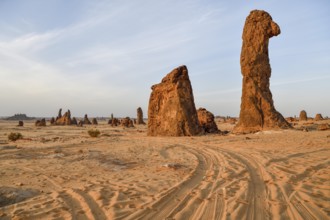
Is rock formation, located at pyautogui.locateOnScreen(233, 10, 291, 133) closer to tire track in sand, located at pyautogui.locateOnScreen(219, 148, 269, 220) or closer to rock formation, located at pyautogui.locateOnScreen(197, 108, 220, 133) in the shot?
rock formation, located at pyautogui.locateOnScreen(197, 108, 220, 133)

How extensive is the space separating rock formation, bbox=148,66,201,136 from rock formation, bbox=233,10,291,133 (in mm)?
3675

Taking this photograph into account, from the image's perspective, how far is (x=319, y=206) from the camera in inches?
149

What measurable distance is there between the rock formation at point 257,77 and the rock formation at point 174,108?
3.68m

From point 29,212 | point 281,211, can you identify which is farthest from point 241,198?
point 29,212

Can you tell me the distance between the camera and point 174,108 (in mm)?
16766

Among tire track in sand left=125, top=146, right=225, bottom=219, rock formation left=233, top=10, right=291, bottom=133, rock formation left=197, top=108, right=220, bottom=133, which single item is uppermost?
rock formation left=233, top=10, right=291, bottom=133

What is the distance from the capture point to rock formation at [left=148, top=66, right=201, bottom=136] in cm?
1658

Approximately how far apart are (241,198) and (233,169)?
7.61 feet

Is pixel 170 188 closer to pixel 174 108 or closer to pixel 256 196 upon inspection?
pixel 256 196

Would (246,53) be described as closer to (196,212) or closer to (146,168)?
(146,168)

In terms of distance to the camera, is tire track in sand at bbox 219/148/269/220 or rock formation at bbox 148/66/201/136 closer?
tire track in sand at bbox 219/148/269/220

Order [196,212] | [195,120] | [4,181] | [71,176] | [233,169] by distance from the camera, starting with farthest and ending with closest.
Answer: [195,120] → [233,169] → [71,176] → [4,181] → [196,212]

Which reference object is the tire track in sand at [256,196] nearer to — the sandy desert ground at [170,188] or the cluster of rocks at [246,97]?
the sandy desert ground at [170,188]

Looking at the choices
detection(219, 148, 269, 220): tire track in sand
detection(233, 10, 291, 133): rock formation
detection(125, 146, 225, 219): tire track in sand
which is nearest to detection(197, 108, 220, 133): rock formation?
detection(233, 10, 291, 133): rock formation
